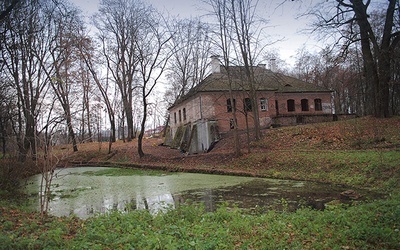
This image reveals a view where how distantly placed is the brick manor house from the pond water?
11.4 metres

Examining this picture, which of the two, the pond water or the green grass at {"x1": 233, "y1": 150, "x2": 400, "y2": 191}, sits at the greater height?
the green grass at {"x1": 233, "y1": 150, "x2": 400, "y2": 191}

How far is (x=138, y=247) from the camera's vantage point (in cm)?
449

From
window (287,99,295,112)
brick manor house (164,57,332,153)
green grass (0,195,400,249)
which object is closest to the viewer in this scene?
green grass (0,195,400,249)

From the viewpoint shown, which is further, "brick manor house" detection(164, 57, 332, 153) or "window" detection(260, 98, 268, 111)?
"window" detection(260, 98, 268, 111)

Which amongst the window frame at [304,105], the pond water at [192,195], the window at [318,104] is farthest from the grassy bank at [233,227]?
the window at [318,104]

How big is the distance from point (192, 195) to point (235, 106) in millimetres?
14557

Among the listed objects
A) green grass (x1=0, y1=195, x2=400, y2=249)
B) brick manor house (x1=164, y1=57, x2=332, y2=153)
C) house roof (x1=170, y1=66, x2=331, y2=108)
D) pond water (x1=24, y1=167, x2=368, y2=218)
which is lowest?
pond water (x1=24, y1=167, x2=368, y2=218)

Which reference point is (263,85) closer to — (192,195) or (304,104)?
(304,104)

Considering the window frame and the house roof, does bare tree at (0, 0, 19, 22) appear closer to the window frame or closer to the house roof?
the house roof

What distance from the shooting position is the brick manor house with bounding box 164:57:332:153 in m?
25.1

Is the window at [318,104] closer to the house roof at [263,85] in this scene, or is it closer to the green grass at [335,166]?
the house roof at [263,85]

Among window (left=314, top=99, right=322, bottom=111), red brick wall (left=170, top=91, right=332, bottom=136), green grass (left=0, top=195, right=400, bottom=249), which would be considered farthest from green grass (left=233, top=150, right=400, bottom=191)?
window (left=314, top=99, right=322, bottom=111)

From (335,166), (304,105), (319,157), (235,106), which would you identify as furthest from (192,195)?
(304,105)

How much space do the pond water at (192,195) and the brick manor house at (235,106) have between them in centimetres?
1139
